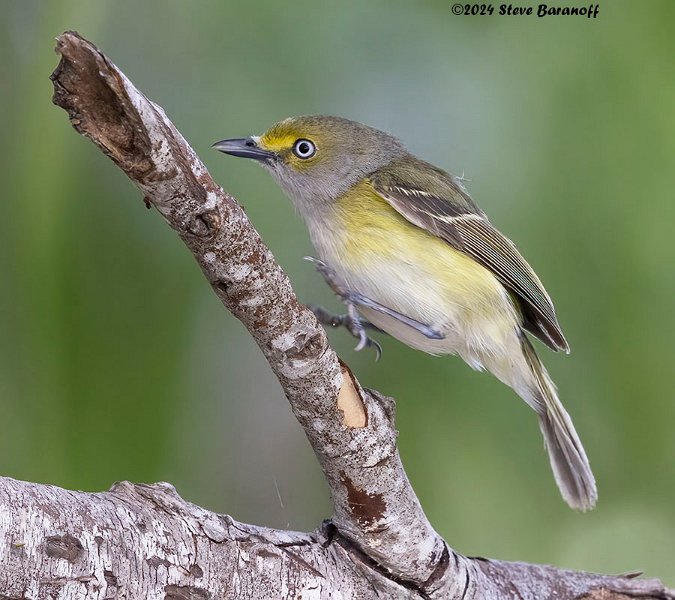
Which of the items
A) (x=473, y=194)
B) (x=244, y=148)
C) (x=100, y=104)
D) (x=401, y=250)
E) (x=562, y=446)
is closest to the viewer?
(x=100, y=104)

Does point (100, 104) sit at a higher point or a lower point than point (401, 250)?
lower

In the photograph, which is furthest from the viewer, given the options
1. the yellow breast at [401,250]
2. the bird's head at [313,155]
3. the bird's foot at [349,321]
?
the bird's head at [313,155]

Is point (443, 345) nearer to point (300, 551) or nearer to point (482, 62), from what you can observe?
point (300, 551)

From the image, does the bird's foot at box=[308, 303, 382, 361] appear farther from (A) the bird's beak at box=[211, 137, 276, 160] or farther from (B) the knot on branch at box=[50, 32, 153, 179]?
(B) the knot on branch at box=[50, 32, 153, 179]

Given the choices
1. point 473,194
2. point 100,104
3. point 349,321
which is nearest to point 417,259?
point 349,321

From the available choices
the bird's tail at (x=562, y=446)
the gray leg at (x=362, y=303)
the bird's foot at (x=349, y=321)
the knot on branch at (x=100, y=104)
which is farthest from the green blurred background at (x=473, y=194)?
the knot on branch at (x=100, y=104)

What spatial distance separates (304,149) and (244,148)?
0.27 metres

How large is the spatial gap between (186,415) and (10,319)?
2.39 feet

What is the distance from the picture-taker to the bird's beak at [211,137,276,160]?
281 cm

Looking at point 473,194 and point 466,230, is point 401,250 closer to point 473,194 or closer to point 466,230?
point 466,230

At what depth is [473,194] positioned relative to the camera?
343 cm

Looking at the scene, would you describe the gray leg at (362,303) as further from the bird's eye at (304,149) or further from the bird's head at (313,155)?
the bird's eye at (304,149)

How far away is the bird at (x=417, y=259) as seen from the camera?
2.69 meters

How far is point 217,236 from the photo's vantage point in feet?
5.39
